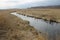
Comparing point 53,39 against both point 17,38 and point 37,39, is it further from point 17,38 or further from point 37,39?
point 17,38

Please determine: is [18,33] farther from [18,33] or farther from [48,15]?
[48,15]

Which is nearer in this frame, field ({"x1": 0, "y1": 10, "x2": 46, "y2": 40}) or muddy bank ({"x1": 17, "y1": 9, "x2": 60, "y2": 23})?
field ({"x1": 0, "y1": 10, "x2": 46, "y2": 40})

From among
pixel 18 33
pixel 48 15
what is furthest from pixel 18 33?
pixel 48 15

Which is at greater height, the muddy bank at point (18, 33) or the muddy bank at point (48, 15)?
the muddy bank at point (18, 33)

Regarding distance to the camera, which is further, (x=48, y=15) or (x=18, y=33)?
(x=48, y=15)

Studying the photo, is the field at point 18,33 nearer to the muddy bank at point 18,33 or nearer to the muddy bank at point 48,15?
the muddy bank at point 18,33

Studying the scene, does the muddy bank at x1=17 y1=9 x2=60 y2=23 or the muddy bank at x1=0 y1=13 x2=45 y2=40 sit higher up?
the muddy bank at x1=0 y1=13 x2=45 y2=40

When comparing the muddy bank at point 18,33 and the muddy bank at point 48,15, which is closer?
the muddy bank at point 18,33

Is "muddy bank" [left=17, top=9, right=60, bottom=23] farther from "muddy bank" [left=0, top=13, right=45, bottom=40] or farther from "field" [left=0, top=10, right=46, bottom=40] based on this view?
"muddy bank" [left=0, top=13, right=45, bottom=40]

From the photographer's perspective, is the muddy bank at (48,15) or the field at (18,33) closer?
the field at (18,33)

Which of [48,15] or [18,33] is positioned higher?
[18,33]

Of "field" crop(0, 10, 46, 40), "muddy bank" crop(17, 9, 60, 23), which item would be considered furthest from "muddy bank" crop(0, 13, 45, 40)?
"muddy bank" crop(17, 9, 60, 23)

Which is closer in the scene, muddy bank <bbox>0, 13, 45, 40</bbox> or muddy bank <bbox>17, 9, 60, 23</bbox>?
muddy bank <bbox>0, 13, 45, 40</bbox>


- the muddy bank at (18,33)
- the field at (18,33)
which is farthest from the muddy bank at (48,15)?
the muddy bank at (18,33)
